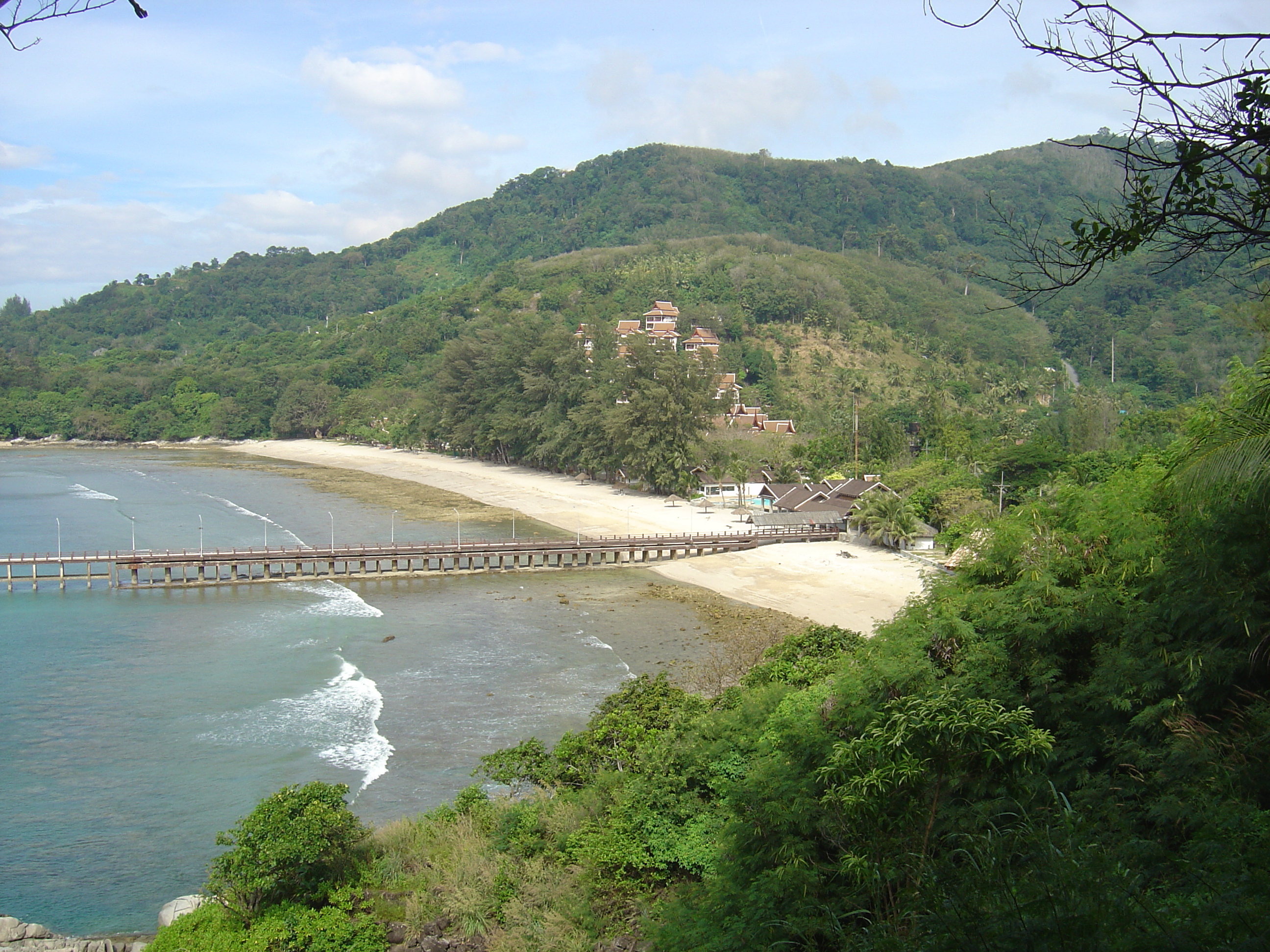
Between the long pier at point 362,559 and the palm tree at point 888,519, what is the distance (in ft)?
11.2

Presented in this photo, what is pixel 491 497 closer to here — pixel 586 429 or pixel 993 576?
pixel 586 429

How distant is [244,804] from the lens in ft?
61.2

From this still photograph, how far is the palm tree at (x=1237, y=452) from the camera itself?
973 cm

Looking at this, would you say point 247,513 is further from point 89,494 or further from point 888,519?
point 888,519

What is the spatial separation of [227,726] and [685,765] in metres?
14.0

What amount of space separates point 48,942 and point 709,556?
106 feet

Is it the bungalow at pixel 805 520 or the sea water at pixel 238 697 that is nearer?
the sea water at pixel 238 697

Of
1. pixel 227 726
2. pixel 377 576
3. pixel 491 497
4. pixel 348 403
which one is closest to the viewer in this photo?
pixel 227 726

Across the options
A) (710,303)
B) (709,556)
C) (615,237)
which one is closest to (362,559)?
(709,556)

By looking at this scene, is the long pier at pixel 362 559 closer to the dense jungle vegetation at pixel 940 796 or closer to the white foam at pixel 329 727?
the white foam at pixel 329 727

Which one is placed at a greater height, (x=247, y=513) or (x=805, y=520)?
(x=805, y=520)

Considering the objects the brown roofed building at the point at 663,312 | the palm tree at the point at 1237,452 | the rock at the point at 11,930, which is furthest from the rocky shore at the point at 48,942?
the brown roofed building at the point at 663,312

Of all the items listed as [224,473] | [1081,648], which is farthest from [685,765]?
[224,473]

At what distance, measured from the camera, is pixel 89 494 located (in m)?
61.3
